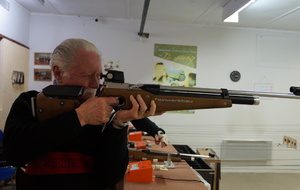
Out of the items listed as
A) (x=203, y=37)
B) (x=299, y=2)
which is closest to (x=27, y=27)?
(x=203, y=37)

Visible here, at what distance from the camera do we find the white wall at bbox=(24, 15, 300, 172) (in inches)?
138

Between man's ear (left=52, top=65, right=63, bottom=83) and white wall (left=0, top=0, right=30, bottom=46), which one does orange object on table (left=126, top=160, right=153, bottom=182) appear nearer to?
man's ear (left=52, top=65, right=63, bottom=83)

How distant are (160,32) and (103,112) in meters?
3.09

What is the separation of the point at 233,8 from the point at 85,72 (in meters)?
2.45

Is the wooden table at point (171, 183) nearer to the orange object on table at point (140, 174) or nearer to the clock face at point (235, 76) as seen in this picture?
the orange object on table at point (140, 174)

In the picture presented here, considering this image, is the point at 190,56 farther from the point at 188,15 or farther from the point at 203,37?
the point at 188,15

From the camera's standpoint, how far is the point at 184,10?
3061 mm

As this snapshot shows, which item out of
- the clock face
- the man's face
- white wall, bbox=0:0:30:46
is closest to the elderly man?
the man's face

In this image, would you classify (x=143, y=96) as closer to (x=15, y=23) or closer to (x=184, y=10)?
(x=184, y=10)

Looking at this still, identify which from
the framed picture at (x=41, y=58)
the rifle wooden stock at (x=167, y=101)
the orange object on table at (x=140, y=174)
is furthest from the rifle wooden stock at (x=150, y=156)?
the framed picture at (x=41, y=58)

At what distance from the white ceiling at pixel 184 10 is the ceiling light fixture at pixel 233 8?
3.3 inches

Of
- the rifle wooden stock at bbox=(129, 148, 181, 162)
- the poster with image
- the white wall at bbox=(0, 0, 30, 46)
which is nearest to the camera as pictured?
the rifle wooden stock at bbox=(129, 148, 181, 162)

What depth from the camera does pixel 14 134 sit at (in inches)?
27.7

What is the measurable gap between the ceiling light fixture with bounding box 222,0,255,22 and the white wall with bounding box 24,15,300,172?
2.65 ft
